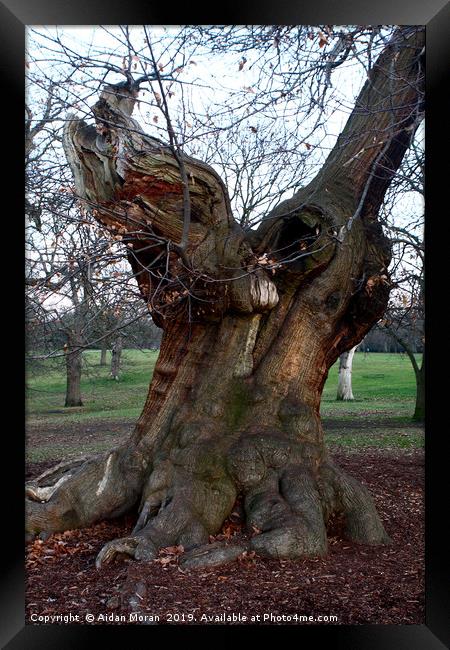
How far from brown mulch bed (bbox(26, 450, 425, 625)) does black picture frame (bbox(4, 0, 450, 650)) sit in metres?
0.09

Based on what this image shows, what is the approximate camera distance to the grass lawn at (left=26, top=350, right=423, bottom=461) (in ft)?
19.5

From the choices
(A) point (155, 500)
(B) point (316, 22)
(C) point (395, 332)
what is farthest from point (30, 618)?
(C) point (395, 332)

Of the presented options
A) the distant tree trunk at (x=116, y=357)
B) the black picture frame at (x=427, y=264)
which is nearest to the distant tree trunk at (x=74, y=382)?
the distant tree trunk at (x=116, y=357)

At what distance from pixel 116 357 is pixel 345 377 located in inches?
143

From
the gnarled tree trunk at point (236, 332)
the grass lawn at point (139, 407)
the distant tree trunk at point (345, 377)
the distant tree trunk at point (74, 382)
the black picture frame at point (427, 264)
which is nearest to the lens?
the black picture frame at point (427, 264)

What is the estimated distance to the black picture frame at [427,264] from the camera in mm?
3484

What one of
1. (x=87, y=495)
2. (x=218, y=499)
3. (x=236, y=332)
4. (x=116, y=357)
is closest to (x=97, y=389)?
(x=116, y=357)

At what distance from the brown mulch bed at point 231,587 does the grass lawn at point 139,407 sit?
152 cm

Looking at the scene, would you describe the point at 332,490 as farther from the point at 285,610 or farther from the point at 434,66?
the point at 434,66

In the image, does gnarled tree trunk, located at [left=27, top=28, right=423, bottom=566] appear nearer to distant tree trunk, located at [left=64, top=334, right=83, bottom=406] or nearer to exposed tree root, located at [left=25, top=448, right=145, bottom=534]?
exposed tree root, located at [left=25, top=448, right=145, bottom=534]

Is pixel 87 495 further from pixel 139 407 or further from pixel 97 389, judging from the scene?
pixel 139 407

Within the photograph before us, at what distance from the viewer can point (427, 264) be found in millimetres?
3627

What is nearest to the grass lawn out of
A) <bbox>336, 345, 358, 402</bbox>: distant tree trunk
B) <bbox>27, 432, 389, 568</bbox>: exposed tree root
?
<bbox>336, 345, 358, 402</bbox>: distant tree trunk

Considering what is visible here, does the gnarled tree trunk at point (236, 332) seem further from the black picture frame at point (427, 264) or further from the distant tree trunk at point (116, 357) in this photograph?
the distant tree trunk at point (116, 357)
